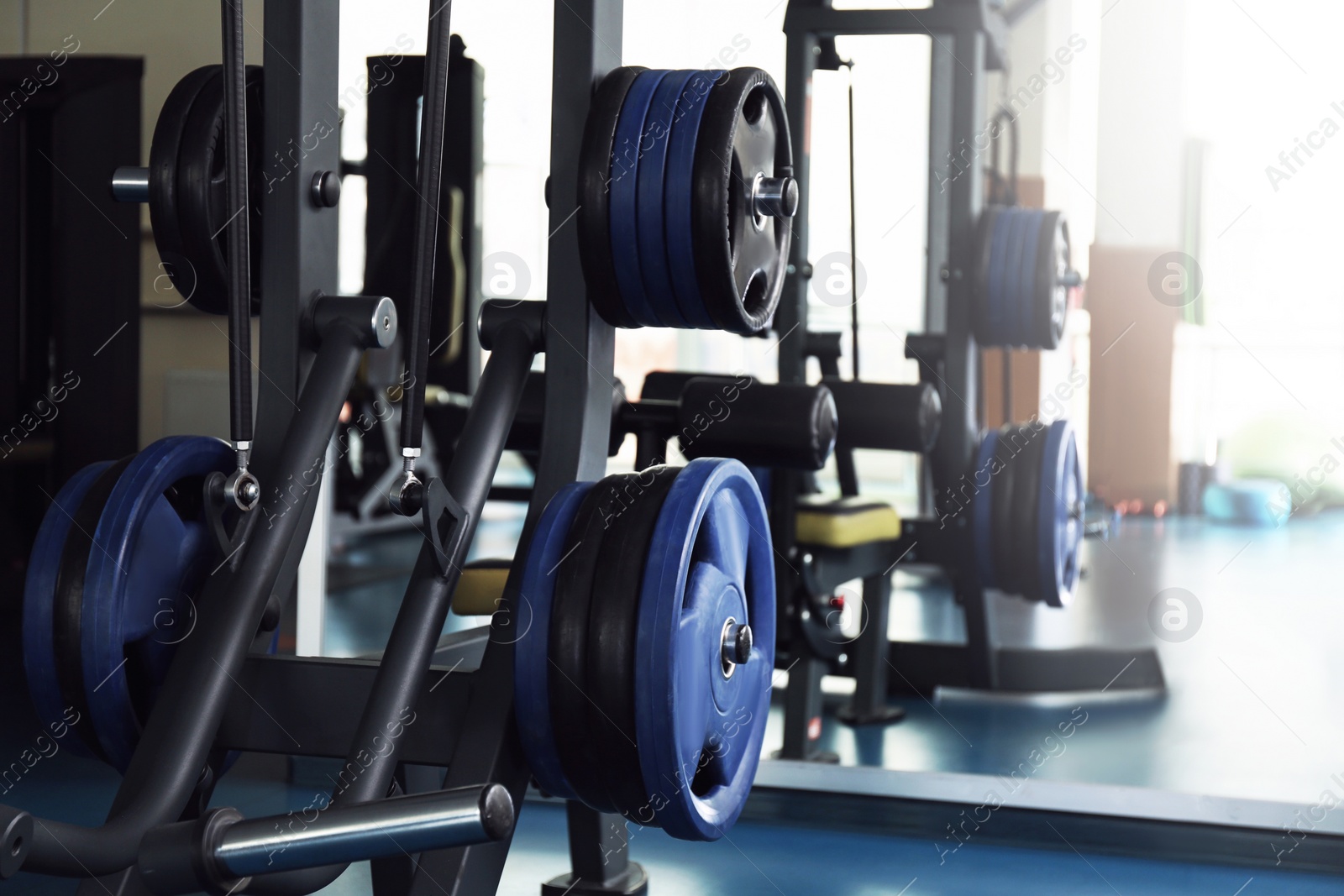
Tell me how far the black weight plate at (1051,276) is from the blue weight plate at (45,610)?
238cm

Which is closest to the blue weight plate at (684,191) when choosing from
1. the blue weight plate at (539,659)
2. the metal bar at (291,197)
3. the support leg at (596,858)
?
the blue weight plate at (539,659)

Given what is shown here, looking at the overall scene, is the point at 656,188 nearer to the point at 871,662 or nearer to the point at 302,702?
the point at 302,702

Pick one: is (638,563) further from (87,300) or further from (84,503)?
(87,300)

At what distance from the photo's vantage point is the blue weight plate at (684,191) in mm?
1670

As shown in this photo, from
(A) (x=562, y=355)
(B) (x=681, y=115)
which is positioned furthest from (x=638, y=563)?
(B) (x=681, y=115)

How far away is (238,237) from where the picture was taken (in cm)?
158

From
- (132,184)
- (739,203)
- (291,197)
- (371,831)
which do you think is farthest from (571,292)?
(371,831)

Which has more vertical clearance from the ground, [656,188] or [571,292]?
[656,188]

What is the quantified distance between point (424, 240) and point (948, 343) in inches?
82.1

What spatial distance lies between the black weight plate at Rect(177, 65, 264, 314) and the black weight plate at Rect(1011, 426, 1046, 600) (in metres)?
1.97

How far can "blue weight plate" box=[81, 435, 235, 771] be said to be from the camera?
1.56 m

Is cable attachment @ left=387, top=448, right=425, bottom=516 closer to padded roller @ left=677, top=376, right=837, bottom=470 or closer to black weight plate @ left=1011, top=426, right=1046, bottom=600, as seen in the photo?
padded roller @ left=677, top=376, right=837, bottom=470

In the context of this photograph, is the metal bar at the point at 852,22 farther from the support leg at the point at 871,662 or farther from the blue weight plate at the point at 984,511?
the support leg at the point at 871,662

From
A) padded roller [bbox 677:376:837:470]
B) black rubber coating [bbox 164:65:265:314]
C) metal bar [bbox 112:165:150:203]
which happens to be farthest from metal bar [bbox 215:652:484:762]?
padded roller [bbox 677:376:837:470]
